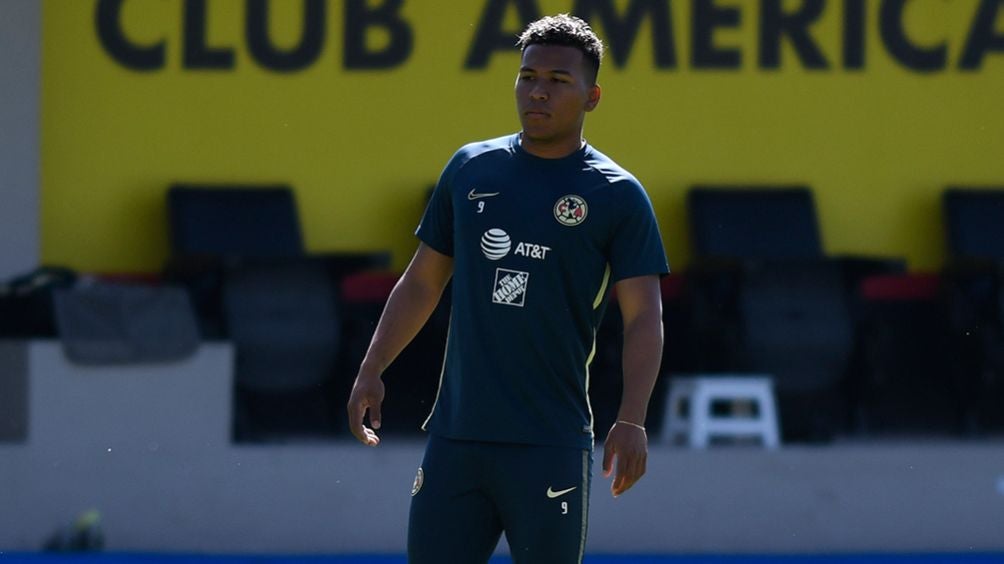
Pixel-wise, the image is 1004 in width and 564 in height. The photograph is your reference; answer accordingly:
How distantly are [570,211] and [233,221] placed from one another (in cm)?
525

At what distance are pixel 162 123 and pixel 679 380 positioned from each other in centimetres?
277

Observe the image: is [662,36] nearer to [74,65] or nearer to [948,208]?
[948,208]

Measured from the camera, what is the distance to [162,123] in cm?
914

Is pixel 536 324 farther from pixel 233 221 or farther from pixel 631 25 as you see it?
pixel 631 25

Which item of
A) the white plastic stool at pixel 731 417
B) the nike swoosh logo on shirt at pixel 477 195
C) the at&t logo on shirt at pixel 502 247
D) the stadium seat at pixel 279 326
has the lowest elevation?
the white plastic stool at pixel 731 417

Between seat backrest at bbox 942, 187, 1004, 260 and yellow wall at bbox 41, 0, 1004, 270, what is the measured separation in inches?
8.0

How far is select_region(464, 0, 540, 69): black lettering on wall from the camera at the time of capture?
9.30 metres

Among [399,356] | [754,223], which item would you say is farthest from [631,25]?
[399,356]

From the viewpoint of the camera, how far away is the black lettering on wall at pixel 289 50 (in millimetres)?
9211

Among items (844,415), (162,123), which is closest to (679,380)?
(844,415)

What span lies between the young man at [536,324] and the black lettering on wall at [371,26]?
5.56 meters

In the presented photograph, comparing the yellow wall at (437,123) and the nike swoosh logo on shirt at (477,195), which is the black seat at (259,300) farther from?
the nike swoosh logo on shirt at (477,195)

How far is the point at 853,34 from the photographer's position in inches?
372

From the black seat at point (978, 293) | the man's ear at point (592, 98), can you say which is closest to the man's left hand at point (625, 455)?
the man's ear at point (592, 98)
